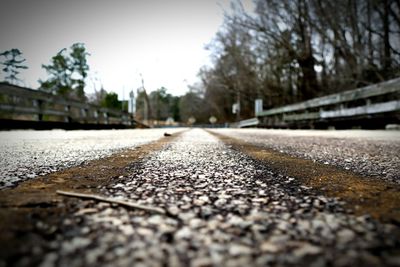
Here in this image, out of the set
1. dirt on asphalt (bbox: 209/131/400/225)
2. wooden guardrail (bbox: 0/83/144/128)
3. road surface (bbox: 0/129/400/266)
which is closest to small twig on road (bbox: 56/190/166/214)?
road surface (bbox: 0/129/400/266)

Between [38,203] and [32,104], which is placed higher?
[32,104]

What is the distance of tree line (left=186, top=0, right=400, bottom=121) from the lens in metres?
9.15

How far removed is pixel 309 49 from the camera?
593 inches

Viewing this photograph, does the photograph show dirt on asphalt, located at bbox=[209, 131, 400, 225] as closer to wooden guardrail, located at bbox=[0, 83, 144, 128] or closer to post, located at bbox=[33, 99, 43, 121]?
wooden guardrail, located at bbox=[0, 83, 144, 128]

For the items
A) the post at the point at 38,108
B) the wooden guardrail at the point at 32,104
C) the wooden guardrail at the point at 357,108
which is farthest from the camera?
the post at the point at 38,108

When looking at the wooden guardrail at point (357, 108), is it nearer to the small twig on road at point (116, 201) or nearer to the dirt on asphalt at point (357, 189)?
the dirt on asphalt at point (357, 189)

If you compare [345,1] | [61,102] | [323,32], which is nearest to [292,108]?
[323,32]

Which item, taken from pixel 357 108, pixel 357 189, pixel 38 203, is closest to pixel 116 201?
pixel 38 203

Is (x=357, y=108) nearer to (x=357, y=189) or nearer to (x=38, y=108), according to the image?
(x=357, y=189)

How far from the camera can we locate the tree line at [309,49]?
9148mm

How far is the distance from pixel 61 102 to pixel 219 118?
1878 inches

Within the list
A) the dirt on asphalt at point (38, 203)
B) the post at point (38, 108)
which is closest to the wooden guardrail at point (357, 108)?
the dirt on asphalt at point (38, 203)

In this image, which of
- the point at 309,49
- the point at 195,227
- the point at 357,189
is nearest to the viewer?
the point at 195,227

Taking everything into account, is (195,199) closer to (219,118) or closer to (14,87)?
(14,87)
